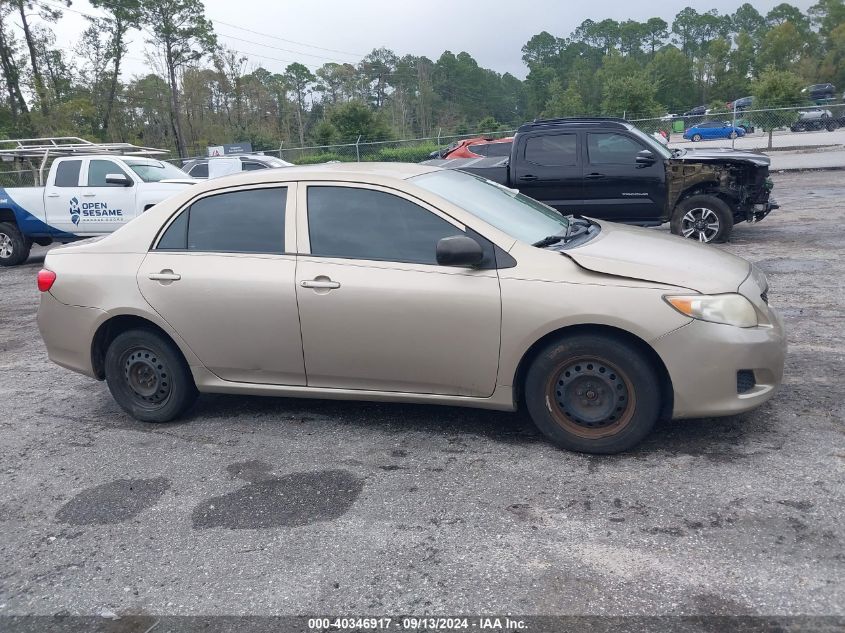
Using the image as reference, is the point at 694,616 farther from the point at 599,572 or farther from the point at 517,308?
the point at 517,308

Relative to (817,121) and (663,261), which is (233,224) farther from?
(817,121)

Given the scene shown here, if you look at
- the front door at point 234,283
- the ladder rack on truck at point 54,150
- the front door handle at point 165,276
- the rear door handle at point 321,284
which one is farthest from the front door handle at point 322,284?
the ladder rack on truck at point 54,150

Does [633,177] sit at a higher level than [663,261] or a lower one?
higher

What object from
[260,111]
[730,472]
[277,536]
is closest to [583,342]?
[730,472]

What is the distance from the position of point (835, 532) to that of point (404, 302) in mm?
2404

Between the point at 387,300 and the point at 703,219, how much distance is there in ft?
24.9

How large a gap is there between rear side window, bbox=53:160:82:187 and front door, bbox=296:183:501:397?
9.97 m

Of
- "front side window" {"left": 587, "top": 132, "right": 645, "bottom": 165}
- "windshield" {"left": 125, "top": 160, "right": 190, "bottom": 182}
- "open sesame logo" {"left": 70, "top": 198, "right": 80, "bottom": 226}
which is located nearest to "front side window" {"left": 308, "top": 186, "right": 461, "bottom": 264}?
"front side window" {"left": 587, "top": 132, "right": 645, "bottom": 165}

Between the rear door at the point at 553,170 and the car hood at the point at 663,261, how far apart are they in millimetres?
5965

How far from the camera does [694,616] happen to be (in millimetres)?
2748

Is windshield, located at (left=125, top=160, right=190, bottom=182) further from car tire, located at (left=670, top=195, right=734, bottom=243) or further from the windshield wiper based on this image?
the windshield wiper

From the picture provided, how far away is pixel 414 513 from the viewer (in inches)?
143

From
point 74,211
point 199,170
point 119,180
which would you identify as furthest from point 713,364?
point 199,170

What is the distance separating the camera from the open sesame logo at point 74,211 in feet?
42.0
